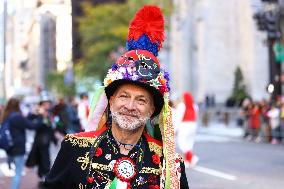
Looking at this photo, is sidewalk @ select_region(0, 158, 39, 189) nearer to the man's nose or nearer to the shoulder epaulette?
the shoulder epaulette

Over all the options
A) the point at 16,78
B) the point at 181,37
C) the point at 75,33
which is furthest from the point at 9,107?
the point at 16,78

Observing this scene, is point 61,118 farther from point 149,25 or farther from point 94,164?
point 94,164

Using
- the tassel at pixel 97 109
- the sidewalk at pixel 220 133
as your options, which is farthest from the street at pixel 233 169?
the tassel at pixel 97 109

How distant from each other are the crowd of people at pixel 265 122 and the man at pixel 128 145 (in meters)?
19.5

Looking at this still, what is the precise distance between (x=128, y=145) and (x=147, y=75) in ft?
1.31

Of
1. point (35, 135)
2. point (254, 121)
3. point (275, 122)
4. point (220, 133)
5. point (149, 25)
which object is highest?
point (149, 25)

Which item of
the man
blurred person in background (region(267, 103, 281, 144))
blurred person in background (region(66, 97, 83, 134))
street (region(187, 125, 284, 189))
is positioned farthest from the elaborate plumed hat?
blurred person in background (region(267, 103, 281, 144))

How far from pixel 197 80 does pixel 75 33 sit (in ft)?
160

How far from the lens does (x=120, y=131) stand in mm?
3633

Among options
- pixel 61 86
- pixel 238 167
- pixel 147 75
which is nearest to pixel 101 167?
pixel 147 75

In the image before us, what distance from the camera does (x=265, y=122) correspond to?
2434cm

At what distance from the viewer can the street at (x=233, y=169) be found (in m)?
11.9

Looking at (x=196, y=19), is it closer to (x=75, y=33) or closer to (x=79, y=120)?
(x=79, y=120)

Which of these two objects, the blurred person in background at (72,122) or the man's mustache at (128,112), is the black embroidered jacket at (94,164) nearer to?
the man's mustache at (128,112)
